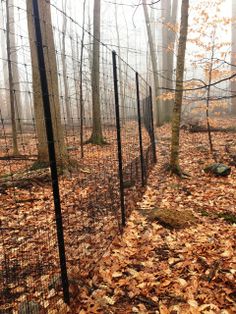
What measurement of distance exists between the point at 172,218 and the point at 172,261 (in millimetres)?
1159

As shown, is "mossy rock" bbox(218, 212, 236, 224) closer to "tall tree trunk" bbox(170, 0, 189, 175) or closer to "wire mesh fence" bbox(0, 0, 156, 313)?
"wire mesh fence" bbox(0, 0, 156, 313)

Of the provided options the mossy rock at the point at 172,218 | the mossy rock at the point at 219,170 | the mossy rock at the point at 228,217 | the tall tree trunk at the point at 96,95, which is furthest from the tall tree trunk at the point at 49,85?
the mossy rock at the point at 219,170

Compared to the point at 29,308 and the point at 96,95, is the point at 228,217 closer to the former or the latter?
the point at 29,308

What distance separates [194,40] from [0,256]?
353 inches

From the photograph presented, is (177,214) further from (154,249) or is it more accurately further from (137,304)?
(137,304)

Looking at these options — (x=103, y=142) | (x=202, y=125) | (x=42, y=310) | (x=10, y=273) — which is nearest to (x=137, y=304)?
(x=42, y=310)

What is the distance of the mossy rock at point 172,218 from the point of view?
4.56 meters

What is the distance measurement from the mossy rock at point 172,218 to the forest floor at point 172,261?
2 cm

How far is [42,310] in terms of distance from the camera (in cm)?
266

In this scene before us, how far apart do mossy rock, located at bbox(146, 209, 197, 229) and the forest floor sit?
19 millimetres

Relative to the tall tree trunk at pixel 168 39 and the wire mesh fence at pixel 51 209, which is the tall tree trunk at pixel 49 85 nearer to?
the wire mesh fence at pixel 51 209

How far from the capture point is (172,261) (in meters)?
3.59

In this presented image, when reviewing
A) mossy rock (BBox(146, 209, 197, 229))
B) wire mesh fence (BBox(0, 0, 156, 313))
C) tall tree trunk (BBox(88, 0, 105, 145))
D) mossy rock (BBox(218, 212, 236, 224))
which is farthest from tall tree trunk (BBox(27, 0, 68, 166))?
mossy rock (BBox(218, 212, 236, 224))

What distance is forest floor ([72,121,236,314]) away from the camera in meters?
2.86
